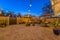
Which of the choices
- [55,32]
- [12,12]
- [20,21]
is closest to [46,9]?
[12,12]

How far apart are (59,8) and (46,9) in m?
15.2

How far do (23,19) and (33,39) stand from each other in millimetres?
21960

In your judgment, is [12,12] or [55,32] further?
[12,12]

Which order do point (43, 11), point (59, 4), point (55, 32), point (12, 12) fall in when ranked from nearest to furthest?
1. point (55, 32)
2. point (59, 4)
3. point (12, 12)
4. point (43, 11)

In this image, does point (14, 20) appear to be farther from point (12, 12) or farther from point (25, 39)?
point (25, 39)

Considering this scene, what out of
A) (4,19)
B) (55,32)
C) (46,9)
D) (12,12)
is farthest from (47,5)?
(55,32)

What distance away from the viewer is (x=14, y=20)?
2880 centimetres

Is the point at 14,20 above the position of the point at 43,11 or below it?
below

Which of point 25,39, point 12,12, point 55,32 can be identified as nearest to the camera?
point 25,39

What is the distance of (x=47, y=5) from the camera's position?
39.9 m

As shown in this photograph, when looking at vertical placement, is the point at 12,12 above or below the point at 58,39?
above

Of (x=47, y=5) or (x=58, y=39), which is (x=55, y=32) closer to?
(x=58, y=39)

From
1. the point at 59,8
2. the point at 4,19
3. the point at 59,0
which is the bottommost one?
the point at 4,19

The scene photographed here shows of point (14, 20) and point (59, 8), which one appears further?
point (14, 20)
